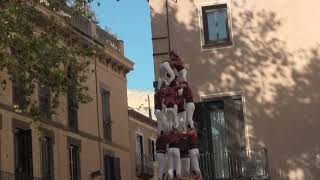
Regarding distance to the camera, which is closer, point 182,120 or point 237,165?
point 182,120

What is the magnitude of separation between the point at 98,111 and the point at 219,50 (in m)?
12.7

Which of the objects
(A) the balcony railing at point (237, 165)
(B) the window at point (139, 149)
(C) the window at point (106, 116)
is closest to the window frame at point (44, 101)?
(C) the window at point (106, 116)

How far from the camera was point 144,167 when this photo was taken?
39.7 meters

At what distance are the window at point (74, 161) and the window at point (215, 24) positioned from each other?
10.4 metres

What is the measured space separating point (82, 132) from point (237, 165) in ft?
39.6

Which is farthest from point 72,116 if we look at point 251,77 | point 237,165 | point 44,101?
point 237,165

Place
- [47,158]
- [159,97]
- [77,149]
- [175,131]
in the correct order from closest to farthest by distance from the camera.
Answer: [175,131] → [159,97] → [47,158] → [77,149]

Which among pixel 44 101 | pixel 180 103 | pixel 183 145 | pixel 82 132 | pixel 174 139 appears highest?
pixel 44 101

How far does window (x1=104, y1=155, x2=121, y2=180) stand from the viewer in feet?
113

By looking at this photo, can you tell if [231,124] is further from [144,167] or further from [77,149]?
[144,167]

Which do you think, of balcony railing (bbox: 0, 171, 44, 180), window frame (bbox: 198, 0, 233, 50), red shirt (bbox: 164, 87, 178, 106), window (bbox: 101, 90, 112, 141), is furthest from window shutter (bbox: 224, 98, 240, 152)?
window (bbox: 101, 90, 112, 141)

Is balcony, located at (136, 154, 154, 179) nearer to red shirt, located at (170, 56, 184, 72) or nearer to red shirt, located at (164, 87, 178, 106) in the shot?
red shirt, located at (170, 56, 184, 72)

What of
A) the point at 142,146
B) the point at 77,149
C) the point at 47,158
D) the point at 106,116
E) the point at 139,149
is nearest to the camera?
the point at 47,158

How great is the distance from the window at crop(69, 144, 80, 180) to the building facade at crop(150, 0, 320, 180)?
9.82 meters
